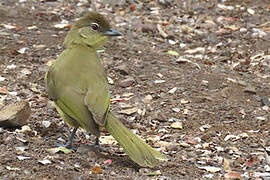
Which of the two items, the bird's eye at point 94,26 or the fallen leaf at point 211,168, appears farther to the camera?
the bird's eye at point 94,26

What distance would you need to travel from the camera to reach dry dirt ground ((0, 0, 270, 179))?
5.38 meters

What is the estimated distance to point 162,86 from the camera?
770 cm

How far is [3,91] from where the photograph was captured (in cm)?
700

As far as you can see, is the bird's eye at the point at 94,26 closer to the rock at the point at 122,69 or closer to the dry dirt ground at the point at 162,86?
the dry dirt ground at the point at 162,86

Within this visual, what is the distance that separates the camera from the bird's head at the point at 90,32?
6008 millimetres

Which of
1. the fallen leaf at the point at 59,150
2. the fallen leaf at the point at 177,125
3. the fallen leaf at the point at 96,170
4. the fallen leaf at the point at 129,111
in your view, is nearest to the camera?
the fallen leaf at the point at 96,170

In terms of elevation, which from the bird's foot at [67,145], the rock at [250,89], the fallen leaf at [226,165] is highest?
the bird's foot at [67,145]

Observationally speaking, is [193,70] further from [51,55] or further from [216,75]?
[51,55]

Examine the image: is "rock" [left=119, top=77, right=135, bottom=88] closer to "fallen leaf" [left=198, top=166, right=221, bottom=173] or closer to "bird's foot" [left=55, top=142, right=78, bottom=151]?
"bird's foot" [left=55, top=142, right=78, bottom=151]

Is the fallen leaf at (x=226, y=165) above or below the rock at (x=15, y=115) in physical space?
below

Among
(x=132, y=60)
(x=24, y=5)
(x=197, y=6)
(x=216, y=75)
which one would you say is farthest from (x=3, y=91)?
(x=197, y=6)

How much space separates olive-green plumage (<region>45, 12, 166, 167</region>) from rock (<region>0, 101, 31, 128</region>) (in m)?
0.33

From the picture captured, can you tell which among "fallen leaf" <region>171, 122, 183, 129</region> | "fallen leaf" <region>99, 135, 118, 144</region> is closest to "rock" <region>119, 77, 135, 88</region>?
"fallen leaf" <region>171, 122, 183, 129</region>

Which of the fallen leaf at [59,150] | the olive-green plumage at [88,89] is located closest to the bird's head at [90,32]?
the olive-green plumage at [88,89]
